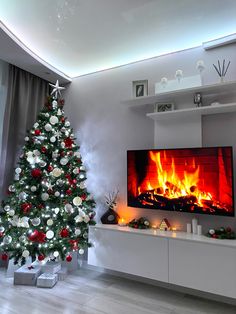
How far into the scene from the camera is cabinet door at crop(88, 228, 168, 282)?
2445 millimetres

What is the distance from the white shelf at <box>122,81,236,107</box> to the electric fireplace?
0.64m

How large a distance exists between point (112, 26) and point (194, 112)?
4.37 feet

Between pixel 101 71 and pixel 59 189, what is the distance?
6.30ft

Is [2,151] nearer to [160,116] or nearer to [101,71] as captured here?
[101,71]

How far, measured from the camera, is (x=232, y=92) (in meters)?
2.59

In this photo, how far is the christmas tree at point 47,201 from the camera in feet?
8.73

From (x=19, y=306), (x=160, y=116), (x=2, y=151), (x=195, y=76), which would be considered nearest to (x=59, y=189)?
(x=2, y=151)

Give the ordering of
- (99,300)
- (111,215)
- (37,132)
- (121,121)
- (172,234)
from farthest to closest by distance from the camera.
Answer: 1. (121,121)
2. (111,215)
3. (37,132)
4. (172,234)
5. (99,300)

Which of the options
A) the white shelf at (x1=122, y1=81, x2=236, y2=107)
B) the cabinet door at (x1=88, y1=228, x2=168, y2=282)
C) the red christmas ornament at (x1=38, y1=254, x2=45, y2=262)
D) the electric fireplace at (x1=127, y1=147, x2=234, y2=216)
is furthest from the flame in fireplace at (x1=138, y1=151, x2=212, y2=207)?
the red christmas ornament at (x1=38, y1=254, x2=45, y2=262)

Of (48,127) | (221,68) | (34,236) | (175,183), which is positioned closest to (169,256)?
(175,183)

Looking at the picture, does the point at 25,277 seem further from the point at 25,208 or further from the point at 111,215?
the point at 111,215

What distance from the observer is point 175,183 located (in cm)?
266

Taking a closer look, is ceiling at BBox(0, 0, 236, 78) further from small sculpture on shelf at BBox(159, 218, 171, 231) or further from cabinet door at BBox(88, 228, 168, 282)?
cabinet door at BBox(88, 228, 168, 282)

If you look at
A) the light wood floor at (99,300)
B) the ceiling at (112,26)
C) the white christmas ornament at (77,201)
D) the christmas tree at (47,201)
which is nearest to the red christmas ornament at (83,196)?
the christmas tree at (47,201)
